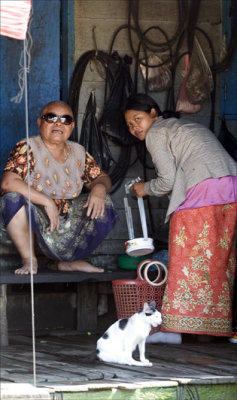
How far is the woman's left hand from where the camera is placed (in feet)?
20.6

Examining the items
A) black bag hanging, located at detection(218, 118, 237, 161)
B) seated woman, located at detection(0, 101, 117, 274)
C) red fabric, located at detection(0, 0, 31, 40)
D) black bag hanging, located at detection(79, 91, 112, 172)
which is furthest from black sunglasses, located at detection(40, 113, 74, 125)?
red fabric, located at detection(0, 0, 31, 40)

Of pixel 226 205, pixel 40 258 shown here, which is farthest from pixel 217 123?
pixel 40 258

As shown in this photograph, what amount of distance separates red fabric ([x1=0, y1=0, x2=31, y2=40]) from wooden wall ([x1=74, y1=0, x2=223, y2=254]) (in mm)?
2434

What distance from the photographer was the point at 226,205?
238 inches

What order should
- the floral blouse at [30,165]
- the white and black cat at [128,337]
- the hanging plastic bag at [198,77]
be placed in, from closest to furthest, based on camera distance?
the white and black cat at [128,337] < the floral blouse at [30,165] < the hanging plastic bag at [198,77]

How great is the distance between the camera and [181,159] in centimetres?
608

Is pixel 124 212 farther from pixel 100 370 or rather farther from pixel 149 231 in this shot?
pixel 100 370

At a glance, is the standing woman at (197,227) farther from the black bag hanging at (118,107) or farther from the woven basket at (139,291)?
the black bag hanging at (118,107)

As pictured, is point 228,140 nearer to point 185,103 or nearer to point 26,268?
point 185,103

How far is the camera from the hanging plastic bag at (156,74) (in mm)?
7102

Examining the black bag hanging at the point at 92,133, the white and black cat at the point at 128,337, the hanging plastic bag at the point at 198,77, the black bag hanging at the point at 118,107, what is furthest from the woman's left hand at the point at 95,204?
the hanging plastic bag at the point at 198,77

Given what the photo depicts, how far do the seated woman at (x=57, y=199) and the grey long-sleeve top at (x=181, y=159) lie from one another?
521 millimetres

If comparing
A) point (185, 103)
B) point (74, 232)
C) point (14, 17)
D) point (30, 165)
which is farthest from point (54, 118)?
point (14, 17)

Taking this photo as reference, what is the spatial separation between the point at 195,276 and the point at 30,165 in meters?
1.40
